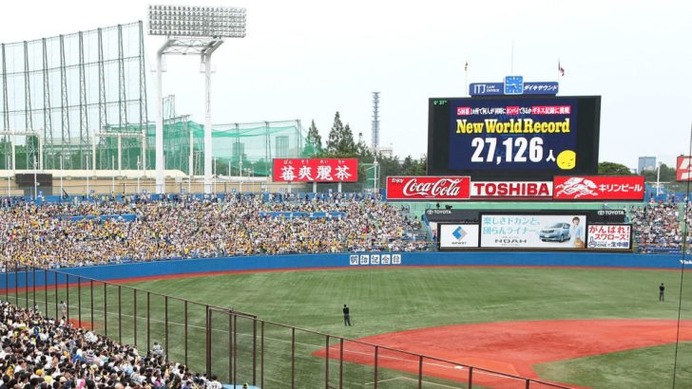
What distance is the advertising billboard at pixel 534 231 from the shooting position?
163ft

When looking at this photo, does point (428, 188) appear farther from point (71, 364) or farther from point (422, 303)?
point (71, 364)

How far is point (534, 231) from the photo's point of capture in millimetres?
49812

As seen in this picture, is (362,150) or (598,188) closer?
(598,188)

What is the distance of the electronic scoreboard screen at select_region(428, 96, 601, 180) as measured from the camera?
4566 centimetres

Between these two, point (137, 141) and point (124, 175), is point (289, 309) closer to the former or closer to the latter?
point (124, 175)

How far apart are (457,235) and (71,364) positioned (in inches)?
1550

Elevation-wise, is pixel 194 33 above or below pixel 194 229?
above

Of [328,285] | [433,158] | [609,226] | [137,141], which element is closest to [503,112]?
[433,158]

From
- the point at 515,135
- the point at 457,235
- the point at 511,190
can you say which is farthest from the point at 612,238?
the point at 457,235

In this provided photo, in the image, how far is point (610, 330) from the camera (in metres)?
27.8

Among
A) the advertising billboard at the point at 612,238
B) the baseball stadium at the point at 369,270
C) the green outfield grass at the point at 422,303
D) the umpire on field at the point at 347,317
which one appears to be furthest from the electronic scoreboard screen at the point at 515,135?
the umpire on field at the point at 347,317

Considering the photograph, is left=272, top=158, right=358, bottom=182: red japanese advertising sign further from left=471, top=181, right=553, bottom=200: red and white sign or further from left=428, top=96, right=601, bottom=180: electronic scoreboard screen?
left=471, top=181, right=553, bottom=200: red and white sign

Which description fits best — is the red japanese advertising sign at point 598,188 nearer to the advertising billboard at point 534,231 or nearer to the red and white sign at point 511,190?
the red and white sign at point 511,190

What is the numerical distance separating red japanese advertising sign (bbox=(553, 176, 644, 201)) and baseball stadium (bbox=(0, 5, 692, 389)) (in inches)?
7.0
